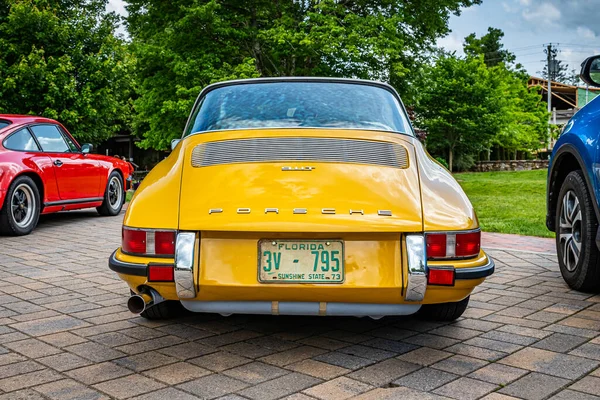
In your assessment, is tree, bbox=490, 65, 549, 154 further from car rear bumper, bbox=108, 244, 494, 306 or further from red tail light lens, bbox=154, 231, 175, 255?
red tail light lens, bbox=154, 231, 175, 255

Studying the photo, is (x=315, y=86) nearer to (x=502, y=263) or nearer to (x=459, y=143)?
(x=502, y=263)

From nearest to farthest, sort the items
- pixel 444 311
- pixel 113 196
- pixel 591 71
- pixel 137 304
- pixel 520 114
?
pixel 137 304 → pixel 444 311 → pixel 591 71 → pixel 113 196 → pixel 520 114

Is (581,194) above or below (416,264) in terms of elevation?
above

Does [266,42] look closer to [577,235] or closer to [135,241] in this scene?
[577,235]

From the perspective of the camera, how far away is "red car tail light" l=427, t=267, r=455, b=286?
3.13m

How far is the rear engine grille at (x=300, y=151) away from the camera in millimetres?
3479

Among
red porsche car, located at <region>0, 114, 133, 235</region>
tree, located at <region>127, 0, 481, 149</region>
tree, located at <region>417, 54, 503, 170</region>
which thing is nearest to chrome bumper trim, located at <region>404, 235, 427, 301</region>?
red porsche car, located at <region>0, 114, 133, 235</region>

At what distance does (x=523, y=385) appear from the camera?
2.94 metres

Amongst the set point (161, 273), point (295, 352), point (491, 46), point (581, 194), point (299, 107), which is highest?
point (491, 46)

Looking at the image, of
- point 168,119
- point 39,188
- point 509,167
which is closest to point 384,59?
point 168,119

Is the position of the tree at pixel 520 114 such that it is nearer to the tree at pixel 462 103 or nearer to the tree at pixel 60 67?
the tree at pixel 462 103

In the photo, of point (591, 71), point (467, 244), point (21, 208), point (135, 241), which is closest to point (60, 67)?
point (21, 208)

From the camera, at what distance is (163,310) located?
159 inches

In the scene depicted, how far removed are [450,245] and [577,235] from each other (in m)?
2.29
